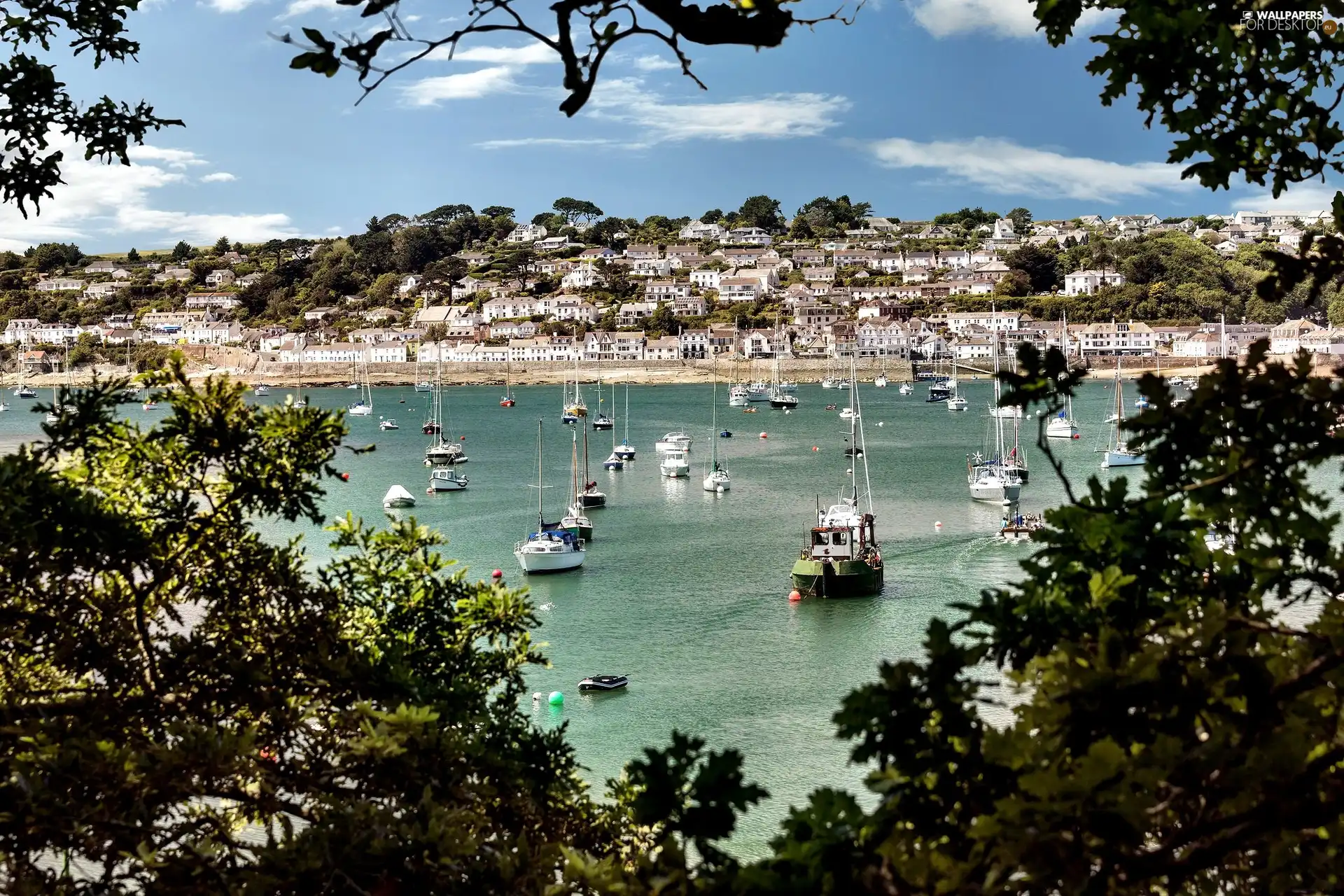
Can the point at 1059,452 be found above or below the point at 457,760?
below

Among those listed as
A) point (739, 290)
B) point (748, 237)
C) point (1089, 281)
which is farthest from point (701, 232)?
point (1089, 281)

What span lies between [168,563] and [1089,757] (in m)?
4.42

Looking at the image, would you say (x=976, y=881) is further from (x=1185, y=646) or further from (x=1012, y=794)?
(x=1185, y=646)

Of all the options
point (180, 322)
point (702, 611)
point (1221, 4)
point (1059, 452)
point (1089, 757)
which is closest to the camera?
point (1089, 757)

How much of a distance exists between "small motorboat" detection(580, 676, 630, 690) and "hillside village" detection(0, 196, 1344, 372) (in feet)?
Answer: 294

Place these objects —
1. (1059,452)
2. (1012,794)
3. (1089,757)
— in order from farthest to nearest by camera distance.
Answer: (1059,452) → (1012,794) → (1089,757)

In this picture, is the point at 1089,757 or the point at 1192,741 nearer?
the point at 1089,757

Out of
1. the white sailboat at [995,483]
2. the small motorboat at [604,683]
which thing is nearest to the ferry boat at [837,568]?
the small motorboat at [604,683]

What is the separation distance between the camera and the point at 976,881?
7.30 feet

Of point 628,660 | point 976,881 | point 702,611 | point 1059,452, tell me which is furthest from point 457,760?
point 1059,452

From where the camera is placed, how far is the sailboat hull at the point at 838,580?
2473 centimetres

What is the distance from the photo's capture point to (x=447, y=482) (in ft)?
140

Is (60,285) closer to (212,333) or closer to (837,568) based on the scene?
(212,333)

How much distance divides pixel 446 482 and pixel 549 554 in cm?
1625
